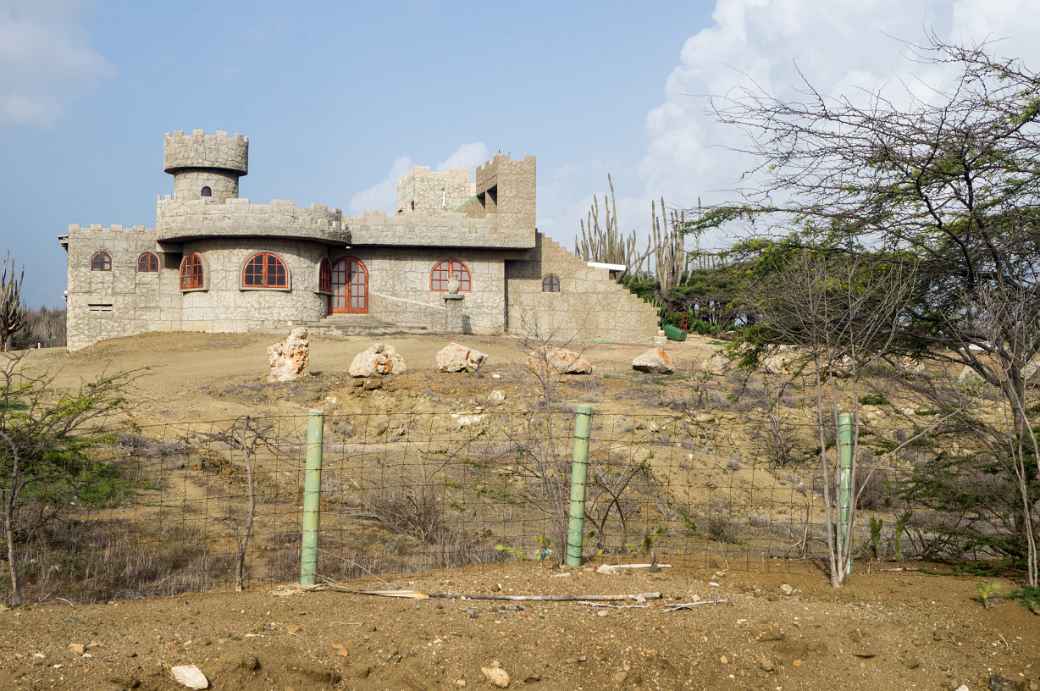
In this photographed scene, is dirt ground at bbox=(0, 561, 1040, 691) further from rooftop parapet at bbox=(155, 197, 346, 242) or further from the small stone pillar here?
the small stone pillar

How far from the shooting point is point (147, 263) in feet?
113

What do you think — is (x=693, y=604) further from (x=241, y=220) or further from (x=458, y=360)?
(x=241, y=220)

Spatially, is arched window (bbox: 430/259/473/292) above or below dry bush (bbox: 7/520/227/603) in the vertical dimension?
above

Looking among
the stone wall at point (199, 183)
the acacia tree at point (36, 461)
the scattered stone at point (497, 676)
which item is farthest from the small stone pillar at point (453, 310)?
the scattered stone at point (497, 676)

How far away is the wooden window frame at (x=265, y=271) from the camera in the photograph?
105 feet

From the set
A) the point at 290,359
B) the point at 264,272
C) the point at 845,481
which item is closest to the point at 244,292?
the point at 264,272

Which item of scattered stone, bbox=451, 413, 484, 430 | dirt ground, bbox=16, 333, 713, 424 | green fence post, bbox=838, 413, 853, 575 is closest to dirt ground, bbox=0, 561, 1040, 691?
green fence post, bbox=838, 413, 853, 575

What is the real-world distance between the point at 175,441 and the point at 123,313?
20.4 m

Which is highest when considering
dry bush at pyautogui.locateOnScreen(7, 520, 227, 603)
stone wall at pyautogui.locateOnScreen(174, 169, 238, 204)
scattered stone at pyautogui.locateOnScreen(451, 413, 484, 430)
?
stone wall at pyautogui.locateOnScreen(174, 169, 238, 204)

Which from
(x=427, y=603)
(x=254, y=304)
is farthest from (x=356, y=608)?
(x=254, y=304)

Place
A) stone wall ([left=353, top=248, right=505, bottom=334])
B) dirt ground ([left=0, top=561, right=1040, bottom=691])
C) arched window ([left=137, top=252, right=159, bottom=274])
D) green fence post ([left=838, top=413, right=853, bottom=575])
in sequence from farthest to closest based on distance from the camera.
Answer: stone wall ([left=353, top=248, right=505, bottom=334]) < arched window ([left=137, top=252, right=159, bottom=274]) < green fence post ([left=838, top=413, right=853, bottom=575]) < dirt ground ([left=0, top=561, right=1040, bottom=691])

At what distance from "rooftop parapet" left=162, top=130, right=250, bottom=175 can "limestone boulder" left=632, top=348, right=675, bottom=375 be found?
1734cm

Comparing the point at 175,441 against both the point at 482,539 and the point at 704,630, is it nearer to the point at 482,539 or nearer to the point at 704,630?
the point at 482,539

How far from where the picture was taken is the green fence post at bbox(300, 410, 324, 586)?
7.18 m
